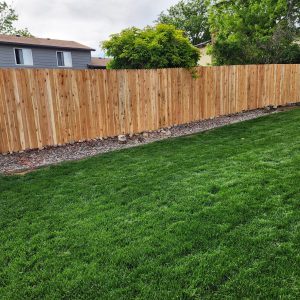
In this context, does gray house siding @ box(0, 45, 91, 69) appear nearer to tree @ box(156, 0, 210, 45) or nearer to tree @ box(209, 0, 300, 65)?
tree @ box(209, 0, 300, 65)

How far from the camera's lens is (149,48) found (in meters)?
7.89

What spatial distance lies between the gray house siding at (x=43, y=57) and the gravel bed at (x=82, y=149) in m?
15.1

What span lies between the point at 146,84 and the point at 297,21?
14917 mm

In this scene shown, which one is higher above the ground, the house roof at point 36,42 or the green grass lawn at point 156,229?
the house roof at point 36,42

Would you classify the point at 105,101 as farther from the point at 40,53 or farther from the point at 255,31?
the point at 40,53

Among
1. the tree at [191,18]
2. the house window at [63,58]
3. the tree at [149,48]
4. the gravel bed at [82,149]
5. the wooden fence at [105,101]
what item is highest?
the tree at [191,18]

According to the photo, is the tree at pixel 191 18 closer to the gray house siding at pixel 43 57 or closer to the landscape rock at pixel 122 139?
the gray house siding at pixel 43 57

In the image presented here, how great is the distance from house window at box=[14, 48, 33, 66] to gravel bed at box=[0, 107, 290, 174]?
15869 mm

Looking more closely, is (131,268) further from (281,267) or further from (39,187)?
(39,187)

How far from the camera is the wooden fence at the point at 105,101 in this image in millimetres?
6129

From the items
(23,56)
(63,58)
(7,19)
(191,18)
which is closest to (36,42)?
(23,56)

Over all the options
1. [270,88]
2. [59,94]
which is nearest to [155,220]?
[59,94]

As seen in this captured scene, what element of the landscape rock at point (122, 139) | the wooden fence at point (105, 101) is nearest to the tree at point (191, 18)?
the wooden fence at point (105, 101)

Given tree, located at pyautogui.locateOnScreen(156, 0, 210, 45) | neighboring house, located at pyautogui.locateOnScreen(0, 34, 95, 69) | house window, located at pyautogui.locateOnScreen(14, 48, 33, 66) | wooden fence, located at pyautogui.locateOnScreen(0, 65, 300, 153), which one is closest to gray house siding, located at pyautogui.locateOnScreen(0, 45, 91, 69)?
neighboring house, located at pyautogui.locateOnScreen(0, 34, 95, 69)
